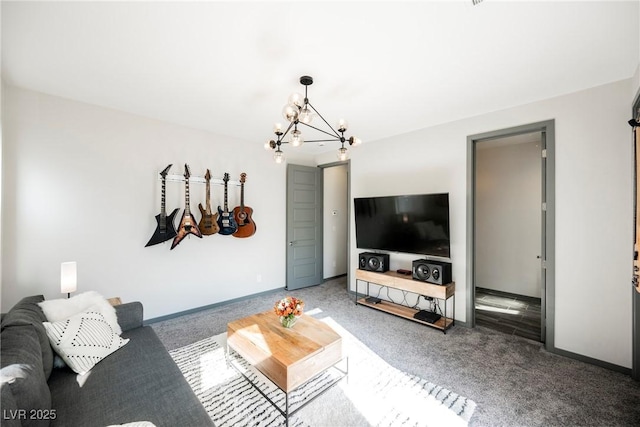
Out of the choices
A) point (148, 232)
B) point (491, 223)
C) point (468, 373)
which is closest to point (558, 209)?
point (468, 373)

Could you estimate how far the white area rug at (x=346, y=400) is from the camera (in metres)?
1.76

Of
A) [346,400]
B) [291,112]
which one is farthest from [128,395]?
[291,112]

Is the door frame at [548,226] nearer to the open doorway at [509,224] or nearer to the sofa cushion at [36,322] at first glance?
the open doorway at [509,224]

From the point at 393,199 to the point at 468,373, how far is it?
2106mm

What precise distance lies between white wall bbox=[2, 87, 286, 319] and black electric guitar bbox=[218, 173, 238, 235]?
0.43 ft

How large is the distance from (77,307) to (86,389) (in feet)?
2.57

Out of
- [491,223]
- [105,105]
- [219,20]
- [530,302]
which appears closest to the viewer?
[219,20]

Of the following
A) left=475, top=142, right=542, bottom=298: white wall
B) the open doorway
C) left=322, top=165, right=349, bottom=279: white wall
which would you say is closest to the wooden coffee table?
the open doorway

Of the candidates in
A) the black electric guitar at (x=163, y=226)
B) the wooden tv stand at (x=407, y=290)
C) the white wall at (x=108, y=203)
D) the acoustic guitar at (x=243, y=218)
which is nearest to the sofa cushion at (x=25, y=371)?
the white wall at (x=108, y=203)

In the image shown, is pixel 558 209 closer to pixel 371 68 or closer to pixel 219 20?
pixel 371 68

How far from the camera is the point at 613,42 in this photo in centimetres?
183

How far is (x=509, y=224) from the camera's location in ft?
14.7

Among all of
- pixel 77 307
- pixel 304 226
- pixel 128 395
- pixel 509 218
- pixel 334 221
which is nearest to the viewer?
pixel 128 395

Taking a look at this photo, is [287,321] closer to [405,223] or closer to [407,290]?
[407,290]
